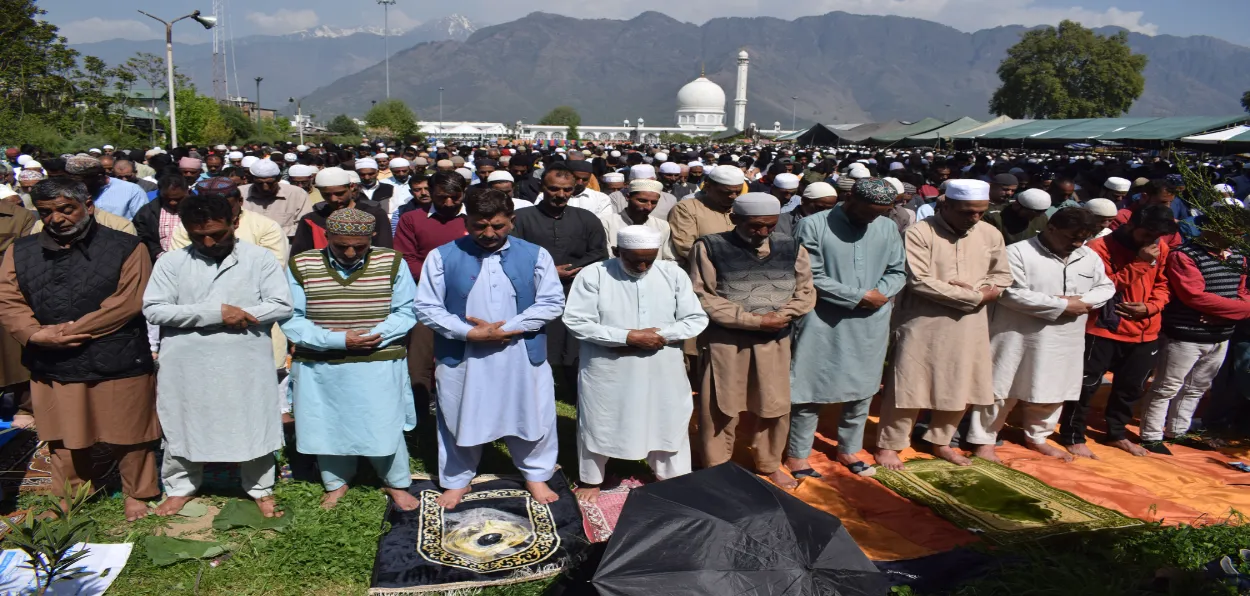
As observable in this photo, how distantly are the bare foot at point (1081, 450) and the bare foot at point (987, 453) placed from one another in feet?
1.85

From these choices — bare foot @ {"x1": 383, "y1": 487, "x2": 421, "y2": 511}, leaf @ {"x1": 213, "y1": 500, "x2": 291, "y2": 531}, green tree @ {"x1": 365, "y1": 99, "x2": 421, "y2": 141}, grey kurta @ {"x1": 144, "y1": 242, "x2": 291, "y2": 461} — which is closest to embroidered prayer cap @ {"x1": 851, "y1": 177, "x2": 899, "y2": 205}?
bare foot @ {"x1": 383, "y1": 487, "x2": 421, "y2": 511}

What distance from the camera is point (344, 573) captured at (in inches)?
139

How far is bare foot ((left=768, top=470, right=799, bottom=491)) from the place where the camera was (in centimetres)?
456

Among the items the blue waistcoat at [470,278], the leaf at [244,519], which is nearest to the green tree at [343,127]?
the leaf at [244,519]

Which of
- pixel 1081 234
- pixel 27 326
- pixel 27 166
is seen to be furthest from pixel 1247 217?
pixel 27 166

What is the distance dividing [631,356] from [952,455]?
243cm

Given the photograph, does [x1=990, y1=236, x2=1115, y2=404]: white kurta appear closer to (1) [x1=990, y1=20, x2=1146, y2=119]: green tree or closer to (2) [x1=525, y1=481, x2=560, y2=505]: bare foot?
(2) [x1=525, y1=481, x2=560, y2=505]: bare foot

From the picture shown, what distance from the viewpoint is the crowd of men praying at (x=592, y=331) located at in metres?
3.65

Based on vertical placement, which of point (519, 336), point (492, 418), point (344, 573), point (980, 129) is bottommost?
point (344, 573)

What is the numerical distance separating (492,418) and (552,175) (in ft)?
6.25

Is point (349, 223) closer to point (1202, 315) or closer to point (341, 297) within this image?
point (341, 297)

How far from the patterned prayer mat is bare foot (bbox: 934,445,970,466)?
0.06 meters

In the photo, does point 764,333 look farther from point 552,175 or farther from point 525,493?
point 552,175

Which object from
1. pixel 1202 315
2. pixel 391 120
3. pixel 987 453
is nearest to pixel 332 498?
pixel 987 453
